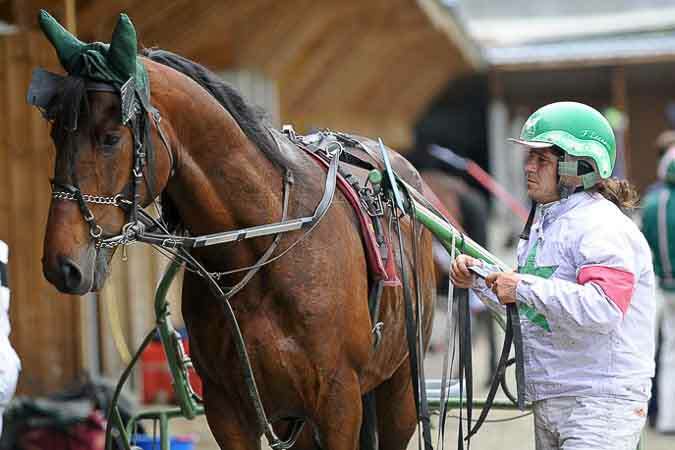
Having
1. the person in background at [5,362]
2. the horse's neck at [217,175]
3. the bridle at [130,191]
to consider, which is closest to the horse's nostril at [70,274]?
the bridle at [130,191]

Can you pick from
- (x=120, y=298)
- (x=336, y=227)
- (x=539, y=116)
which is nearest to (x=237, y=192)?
(x=336, y=227)

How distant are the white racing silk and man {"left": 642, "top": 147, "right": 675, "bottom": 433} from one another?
183 inches

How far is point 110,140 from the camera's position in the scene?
3.81 m

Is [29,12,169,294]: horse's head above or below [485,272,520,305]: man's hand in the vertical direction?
above

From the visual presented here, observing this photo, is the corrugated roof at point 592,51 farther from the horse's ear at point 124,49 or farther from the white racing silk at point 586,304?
the horse's ear at point 124,49

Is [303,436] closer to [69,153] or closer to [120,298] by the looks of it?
[69,153]

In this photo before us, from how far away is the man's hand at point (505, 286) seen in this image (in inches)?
151

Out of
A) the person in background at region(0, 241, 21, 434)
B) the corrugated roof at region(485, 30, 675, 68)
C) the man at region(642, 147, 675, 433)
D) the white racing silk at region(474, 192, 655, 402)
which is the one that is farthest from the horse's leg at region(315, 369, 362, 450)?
the corrugated roof at region(485, 30, 675, 68)

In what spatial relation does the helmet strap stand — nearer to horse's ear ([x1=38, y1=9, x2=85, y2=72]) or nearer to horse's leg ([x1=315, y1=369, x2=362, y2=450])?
horse's leg ([x1=315, y1=369, x2=362, y2=450])

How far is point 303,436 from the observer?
482 cm

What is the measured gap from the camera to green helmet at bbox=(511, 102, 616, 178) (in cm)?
396

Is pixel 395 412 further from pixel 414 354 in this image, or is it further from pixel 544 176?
pixel 544 176

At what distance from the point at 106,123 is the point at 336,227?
3.13ft

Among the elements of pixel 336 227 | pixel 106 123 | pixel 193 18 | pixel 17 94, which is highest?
pixel 193 18
